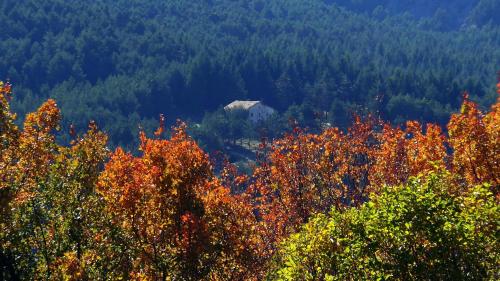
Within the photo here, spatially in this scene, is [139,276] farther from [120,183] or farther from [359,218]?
[359,218]

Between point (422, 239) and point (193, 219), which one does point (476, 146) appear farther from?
point (193, 219)

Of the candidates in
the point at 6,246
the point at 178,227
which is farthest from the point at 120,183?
the point at 6,246

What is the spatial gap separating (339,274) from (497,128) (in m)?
16.4

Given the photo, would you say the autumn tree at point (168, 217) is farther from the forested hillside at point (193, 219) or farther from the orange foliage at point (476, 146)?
the orange foliage at point (476, 146)

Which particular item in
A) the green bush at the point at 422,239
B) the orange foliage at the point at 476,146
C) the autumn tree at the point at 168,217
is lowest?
the green bush at the point at 422,239

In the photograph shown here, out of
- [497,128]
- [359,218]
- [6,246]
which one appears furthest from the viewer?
[497,128]

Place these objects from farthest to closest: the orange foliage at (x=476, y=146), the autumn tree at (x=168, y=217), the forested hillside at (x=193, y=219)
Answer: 1. the orange foliage at (x=476, y=146)
2. the autumn tree at (x=168, y=217)
3. the forested hillside at (x=193, y=219)

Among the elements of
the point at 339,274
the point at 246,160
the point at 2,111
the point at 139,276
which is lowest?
the point at 339,274

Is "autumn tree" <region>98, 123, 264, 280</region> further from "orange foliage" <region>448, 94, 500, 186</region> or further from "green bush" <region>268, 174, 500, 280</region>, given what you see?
"orange foliage" <region>448, 94, 500, 186</region>

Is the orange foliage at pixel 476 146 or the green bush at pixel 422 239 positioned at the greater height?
the orange foliage at pixel 476 146

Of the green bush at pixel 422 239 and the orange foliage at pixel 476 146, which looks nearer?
the green bush at pixel 422 239

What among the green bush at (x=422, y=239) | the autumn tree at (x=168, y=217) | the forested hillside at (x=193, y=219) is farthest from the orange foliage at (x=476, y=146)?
the autumn tree at (x=168, y=217)

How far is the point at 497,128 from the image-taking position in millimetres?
33125

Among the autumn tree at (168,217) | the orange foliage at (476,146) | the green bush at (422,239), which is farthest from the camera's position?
the orange foliage at (476,146)
